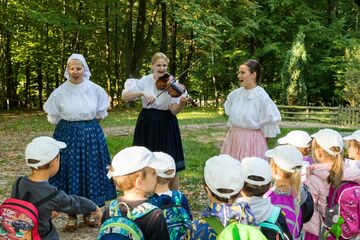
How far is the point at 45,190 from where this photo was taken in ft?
10.1

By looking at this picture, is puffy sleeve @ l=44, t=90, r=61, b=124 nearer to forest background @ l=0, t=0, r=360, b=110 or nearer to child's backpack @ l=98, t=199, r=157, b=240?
child's backpack @ l=98, t=199, r=157, b=240

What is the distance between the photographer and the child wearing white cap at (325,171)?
3301mm

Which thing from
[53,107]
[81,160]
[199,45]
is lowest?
[81,160]

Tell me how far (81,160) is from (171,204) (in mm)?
2367

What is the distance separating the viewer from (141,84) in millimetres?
Answer: 5039

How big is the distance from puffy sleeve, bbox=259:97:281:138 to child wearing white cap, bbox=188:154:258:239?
2.10 meters

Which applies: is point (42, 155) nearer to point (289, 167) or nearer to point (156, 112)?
point (289, 167)

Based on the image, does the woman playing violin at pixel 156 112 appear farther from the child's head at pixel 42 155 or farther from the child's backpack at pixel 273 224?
the child's backpack at pixel 273 224

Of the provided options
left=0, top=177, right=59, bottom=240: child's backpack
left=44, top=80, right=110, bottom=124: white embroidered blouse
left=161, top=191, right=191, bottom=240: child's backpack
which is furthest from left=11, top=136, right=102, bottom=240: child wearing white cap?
left=44, top=80, right=110, bottom=124: white embroidered blouse

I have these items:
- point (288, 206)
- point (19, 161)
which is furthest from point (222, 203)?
point (19, 161)

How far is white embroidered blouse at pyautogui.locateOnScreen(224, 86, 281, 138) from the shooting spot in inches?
172

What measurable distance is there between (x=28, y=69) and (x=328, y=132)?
26299 mm

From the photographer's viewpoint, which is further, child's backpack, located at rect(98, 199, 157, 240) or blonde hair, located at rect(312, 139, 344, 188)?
blonde hair, located at rect(312, 139, 344, 188)

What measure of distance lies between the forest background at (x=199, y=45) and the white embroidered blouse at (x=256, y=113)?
14.9 meters
